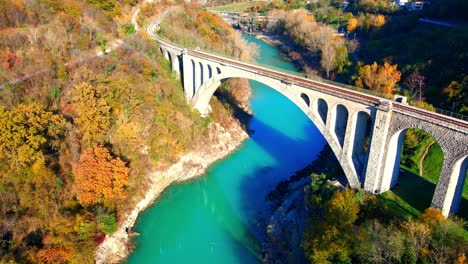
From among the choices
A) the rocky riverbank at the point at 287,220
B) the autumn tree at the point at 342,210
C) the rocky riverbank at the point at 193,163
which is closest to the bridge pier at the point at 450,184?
the autumn tree at the point at 342,210

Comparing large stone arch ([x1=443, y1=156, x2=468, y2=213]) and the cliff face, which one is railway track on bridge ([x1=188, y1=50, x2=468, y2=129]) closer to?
large stone arch ([x1=443, y1=156, x2=468, y2=213])

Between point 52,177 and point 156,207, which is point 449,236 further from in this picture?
point 52,177

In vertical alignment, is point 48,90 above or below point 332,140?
above

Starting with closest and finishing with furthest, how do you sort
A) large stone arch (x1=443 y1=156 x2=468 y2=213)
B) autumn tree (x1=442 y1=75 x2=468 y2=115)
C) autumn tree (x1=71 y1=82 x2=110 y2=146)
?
large stone arch (x1=443 y1=156 x2=468 y2=213) → autumn tree (x1=71 y1=82 x2=110 y2=146) → autumn tree (x1=442 y1=75 x2=468 y2=115)

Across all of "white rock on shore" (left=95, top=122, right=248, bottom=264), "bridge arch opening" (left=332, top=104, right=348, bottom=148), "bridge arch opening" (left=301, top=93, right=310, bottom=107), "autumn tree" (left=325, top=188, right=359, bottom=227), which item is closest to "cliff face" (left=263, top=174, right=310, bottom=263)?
"autumn tree" (left=325, top=188, right=359, bottom=227)

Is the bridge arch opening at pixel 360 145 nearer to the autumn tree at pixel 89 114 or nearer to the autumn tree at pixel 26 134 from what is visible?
the autumn tree at pixel 89 114

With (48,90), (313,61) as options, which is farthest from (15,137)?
(313,61)
